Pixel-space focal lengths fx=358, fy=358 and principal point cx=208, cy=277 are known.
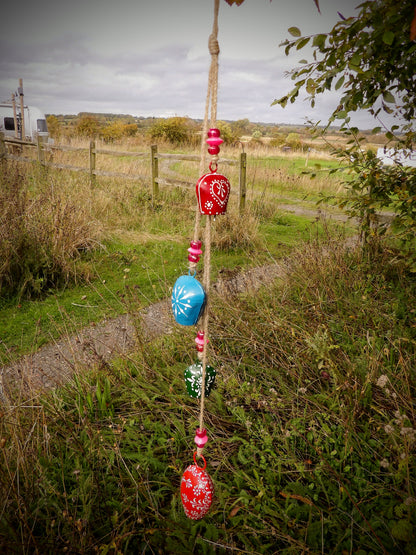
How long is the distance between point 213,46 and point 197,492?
1.46 metres

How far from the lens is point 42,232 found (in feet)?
15.7

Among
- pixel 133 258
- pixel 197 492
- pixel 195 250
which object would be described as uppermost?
pixel 195 250

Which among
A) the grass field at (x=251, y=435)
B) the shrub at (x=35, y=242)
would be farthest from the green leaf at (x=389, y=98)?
the shrub at (x=35, y=242)

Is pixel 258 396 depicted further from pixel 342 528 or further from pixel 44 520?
pixel 44 520

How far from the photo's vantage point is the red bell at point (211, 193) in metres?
1.10

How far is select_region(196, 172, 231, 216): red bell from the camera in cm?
110

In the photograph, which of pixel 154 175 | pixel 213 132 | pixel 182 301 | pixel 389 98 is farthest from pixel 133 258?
pixel 213 132

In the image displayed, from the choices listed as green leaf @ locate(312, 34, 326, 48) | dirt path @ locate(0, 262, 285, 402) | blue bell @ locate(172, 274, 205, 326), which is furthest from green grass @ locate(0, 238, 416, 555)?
green leaf @ locate(312, 34, 326, 48)

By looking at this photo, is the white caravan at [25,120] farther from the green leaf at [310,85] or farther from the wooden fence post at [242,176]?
the green leaf at [310,85]

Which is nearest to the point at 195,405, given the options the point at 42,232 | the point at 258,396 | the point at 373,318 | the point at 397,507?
the point at 258,396

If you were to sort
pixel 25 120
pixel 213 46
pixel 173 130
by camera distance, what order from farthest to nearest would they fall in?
1. pixel 173 130
2. pixel 25 120
3. pixel 213 46

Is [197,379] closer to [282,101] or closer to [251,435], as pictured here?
[251,435]

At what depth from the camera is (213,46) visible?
1019 millimetres

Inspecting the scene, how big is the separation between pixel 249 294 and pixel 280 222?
5.07 meters
